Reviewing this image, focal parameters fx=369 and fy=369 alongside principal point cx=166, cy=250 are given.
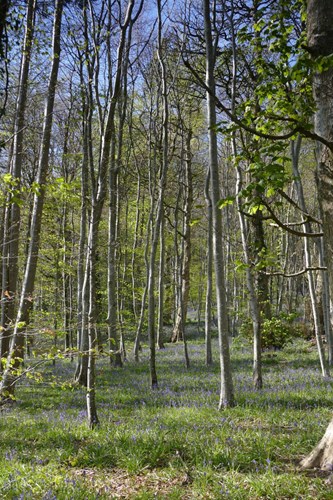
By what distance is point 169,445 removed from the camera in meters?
5.11

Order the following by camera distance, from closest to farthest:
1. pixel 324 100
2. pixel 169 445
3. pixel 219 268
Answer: pixel 324 100 → pixel 169 445 → pixel 219 268

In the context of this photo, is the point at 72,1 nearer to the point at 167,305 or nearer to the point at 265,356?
the point at 265,356

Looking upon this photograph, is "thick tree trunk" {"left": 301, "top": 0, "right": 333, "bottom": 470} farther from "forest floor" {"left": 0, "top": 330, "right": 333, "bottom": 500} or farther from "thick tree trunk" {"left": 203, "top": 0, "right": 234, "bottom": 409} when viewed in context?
"thick tree trunk" {"left": 203, "top": 0, "right": 234, "bottom": 409}

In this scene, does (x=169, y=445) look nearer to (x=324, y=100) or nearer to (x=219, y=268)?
(x=219, y=268)

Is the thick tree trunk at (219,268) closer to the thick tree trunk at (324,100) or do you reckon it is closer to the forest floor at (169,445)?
the forest floor at (169,445)

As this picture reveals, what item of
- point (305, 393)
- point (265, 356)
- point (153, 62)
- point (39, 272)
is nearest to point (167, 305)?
point (39, 272)

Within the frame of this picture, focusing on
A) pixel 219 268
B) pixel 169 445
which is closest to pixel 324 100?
pixel 219 268

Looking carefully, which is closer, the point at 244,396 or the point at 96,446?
the point at 96,446

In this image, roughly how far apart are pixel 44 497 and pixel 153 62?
44.8 feet

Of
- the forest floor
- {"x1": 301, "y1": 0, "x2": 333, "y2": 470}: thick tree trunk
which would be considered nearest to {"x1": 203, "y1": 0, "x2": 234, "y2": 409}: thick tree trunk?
the forest floor

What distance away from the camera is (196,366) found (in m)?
13.1

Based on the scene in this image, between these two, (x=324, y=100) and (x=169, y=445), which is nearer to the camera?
(x=324, y=100)

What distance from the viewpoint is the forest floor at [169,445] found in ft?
13.1

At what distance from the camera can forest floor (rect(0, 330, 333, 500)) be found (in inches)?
157
